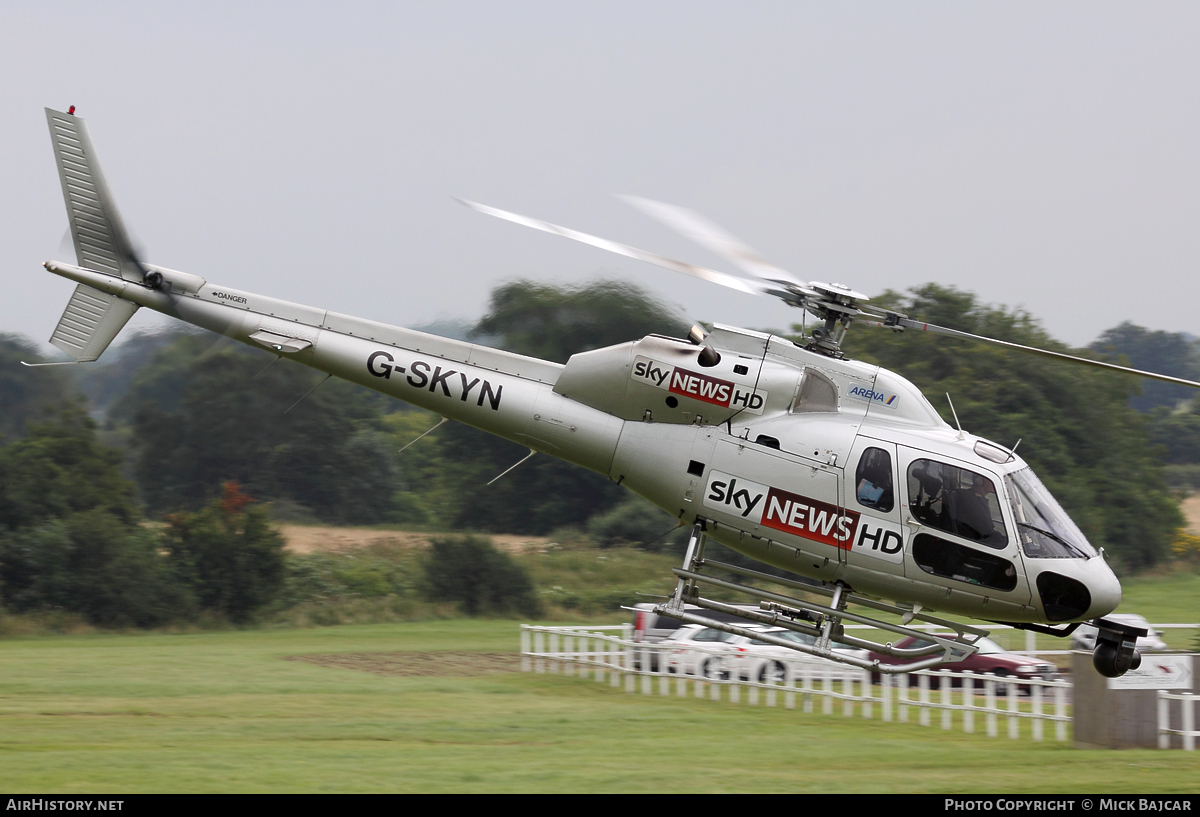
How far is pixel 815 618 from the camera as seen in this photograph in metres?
11.5

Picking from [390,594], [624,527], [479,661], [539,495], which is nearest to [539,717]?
[479,661]

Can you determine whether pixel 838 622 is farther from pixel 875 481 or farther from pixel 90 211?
pixel 90 211

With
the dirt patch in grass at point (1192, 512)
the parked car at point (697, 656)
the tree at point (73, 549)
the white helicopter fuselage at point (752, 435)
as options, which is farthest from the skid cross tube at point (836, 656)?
the dirt patch in grass at point (1192, 512)

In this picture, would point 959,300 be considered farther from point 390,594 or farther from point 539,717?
point 539,717

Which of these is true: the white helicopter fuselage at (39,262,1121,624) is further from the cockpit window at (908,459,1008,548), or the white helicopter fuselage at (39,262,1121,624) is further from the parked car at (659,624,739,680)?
the parked car at (659,624,739,680)

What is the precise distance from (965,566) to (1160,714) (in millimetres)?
3333

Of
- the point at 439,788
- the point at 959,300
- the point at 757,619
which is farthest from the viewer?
the point at 959,300

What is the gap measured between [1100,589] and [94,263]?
34.7ft

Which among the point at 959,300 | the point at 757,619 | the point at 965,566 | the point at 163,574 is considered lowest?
the point at 163,574

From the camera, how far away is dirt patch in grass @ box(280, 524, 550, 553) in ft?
118

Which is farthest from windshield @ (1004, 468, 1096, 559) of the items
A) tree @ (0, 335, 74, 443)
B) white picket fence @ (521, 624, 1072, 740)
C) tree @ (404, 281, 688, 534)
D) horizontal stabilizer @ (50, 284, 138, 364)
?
tree @ (0, 335, 74, 443)

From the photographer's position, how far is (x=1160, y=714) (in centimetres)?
1248

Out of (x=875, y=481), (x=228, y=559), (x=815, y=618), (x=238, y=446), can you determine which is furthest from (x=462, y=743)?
(x=238, y=446)
